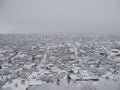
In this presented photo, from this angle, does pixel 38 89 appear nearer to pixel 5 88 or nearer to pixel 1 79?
pixel 5 88

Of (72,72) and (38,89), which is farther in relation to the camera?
(72,72)

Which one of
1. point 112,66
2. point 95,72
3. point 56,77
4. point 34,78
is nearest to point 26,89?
point 34,78

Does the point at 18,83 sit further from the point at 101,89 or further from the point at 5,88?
the point at 101,89

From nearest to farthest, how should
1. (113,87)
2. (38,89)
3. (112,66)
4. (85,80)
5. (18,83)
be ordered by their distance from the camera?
1. (113,87)
2. (38,89)
3. (18,83)
4. (85,80)
5. (112,66)

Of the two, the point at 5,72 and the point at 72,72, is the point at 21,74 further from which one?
the point at 72,72

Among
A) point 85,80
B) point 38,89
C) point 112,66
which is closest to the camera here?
point 38,89

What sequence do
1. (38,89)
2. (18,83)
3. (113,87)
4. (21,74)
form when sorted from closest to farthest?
(113,87) < (38,89) < (18,83) < (21,74)

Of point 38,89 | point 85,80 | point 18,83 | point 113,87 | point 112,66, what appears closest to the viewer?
point 113,87

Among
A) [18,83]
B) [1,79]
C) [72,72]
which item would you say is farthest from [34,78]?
[72,72]

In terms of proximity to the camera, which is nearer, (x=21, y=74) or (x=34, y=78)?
(x=34, y=78)
